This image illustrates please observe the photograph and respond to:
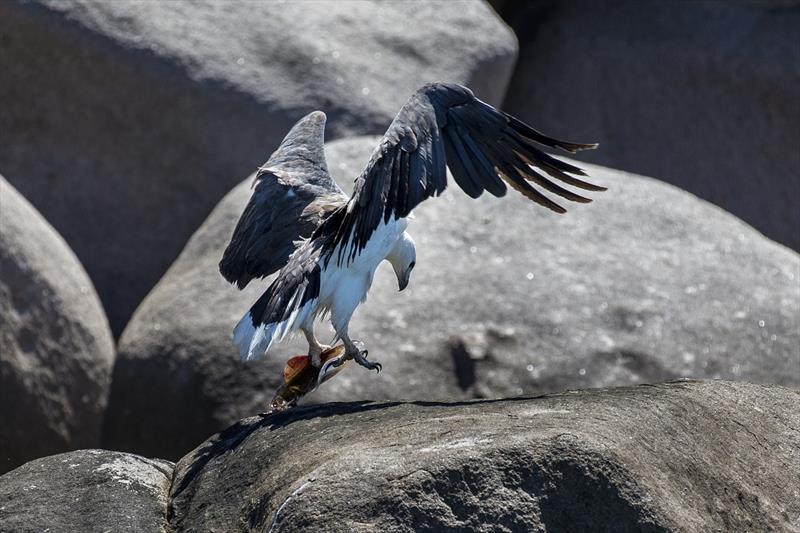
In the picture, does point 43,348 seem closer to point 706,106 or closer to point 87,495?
point 87,495

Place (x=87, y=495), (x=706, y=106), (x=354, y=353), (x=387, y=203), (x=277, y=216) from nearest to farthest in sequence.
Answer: (x=87, y=495) < (x=387, y=203) < (x=354, y=353) < (x=277, y=216) < (x=706, y=106)

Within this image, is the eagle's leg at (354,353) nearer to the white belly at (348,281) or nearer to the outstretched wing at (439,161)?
the white belly at (348,281)

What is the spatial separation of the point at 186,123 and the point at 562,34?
3427 mm

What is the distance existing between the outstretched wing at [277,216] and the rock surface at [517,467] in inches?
43.6

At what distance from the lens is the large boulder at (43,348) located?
610 centimetres

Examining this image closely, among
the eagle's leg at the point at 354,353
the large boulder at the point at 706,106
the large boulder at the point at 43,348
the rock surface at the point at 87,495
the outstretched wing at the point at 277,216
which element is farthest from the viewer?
the large boulder at the point at 706,106

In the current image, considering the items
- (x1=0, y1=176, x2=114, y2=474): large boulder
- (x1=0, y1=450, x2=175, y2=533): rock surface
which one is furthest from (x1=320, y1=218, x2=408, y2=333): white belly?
(x1=0, y1=176, x2=114, y2=474): large boulder

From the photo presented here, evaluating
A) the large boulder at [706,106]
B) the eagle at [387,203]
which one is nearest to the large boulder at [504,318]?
the eagle at [387,203]

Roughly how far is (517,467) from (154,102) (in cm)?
504

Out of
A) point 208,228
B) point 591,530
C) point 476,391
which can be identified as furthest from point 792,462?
point 208,228

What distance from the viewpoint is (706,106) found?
9.57 metres

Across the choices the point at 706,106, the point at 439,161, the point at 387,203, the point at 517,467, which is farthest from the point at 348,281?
the point at 706,106

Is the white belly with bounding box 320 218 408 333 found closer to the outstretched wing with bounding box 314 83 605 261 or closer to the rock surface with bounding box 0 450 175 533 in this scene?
the outstretched wing with bounding box 314 83 605 261

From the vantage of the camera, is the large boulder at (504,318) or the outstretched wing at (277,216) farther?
the large boulder at (504,318)
